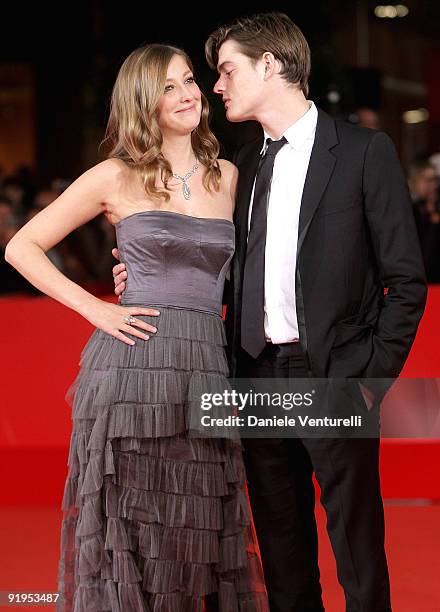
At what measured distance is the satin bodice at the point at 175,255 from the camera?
2.45 metres

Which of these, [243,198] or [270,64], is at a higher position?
[270,64]

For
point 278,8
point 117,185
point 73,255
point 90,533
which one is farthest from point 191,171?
point 278,8

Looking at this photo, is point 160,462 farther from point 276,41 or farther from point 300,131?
point 276,41

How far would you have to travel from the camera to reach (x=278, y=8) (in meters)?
7.04

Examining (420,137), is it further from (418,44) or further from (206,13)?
(206,13)

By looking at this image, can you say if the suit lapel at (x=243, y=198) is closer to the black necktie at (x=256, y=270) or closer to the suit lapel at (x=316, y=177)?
the black necktie at (x=256, y=270)

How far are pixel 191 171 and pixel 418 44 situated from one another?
7.07 m

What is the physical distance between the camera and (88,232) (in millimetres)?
6664

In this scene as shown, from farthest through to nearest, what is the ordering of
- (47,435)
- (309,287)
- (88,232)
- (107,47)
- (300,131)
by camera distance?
(107,47)
(88,232)
(47,435)
(300,131)
(309,287)

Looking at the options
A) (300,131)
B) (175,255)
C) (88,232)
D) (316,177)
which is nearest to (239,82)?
(300,131)

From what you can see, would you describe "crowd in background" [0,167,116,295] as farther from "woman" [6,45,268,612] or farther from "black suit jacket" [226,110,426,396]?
"black suit jacket" [226,110,426,396]

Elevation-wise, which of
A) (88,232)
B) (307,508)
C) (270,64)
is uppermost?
(88,232)

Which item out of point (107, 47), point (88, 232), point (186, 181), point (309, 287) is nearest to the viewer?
point (309, 287)

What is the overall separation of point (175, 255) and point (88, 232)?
4288 mm
